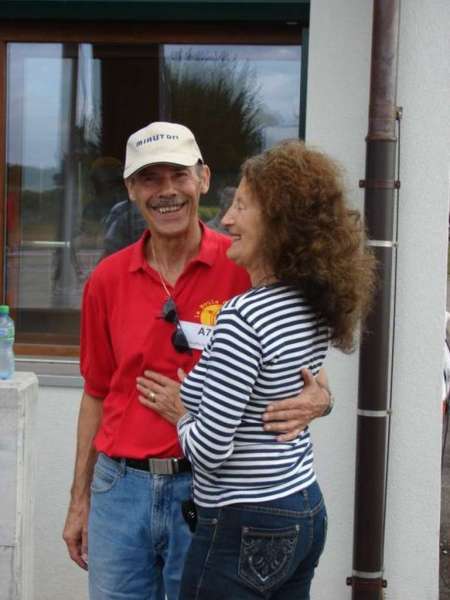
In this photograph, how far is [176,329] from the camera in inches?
98.0

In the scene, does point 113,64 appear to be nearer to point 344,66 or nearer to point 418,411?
point 344,66

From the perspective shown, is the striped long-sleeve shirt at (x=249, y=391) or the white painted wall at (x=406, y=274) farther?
the white painted wall at (x=406, y=274)

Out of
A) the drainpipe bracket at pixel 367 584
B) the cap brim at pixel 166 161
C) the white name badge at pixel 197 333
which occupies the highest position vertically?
the cap brim at pixel 166 161

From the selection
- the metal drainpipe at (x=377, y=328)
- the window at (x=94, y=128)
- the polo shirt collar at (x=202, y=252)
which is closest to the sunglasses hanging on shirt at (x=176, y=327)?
the polo shirt collar at (x=202, y=252)

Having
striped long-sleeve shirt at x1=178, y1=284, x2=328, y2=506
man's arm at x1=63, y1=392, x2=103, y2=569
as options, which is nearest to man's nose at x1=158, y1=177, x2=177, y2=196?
striped long-sleeve shirt at x1=178, y1=284, x2=328, y2=506

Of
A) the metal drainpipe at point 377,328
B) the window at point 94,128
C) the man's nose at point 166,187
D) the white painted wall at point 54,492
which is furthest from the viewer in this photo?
the window at point 94,128

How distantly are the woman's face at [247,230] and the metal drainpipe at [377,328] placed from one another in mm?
1648

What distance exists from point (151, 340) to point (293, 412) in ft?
1.89

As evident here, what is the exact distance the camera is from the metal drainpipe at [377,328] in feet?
12.3

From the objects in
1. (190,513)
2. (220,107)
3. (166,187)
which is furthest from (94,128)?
(190,513)

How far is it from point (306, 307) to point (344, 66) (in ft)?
7.01

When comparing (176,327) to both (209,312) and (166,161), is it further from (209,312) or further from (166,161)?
(166,161)

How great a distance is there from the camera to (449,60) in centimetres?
387

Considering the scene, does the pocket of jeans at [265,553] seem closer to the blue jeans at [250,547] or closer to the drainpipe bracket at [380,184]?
the blue jeans at [250,547]
